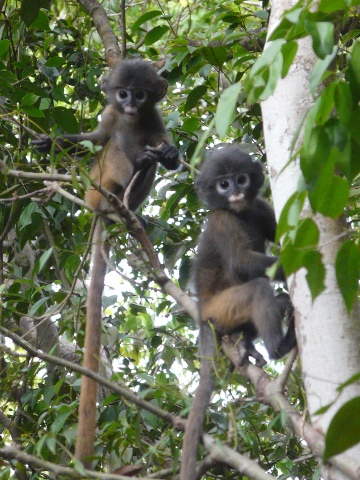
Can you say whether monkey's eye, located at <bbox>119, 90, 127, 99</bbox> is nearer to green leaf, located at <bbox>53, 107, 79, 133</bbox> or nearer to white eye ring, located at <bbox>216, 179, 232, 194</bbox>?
green leaf, located at <bbox>53, 107, 79, 133</bbox>

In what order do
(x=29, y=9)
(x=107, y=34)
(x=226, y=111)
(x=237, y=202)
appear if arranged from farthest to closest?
(x=107, y=34) → (x=237, y=202) → (x=29, y=9) → (x=226, y=111)

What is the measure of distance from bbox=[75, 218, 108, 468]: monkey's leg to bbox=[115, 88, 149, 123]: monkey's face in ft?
4.45

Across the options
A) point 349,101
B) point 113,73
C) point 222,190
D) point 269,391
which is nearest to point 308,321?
point 269,391

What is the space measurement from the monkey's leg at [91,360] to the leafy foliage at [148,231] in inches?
3.3

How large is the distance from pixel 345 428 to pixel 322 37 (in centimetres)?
69

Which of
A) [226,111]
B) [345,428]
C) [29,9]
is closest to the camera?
[345,428]

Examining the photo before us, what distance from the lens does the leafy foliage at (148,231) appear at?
1323mm


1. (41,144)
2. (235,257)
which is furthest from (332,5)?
(41,144)

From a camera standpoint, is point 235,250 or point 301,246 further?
point 235,250

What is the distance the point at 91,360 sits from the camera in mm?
3561

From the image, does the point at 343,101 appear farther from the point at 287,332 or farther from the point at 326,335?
the point at 287,332

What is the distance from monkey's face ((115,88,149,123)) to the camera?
5.50 m

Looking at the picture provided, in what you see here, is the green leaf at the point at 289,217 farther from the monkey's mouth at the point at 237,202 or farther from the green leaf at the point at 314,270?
the monkey's mouth at the point at 237,202

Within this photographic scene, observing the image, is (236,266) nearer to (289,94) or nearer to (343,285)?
(289,94)
